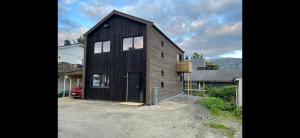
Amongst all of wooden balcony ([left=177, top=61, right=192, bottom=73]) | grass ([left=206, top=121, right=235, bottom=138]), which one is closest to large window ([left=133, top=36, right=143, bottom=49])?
wooden balcony ([left=177, top=61, right=192, bottom=73])

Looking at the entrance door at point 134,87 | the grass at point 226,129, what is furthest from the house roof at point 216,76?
the grass at point 226,129

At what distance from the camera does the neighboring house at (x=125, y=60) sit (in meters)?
14.0

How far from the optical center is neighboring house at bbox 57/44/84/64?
80.1 feet

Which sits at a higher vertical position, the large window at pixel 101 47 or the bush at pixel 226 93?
the large window at pixel 101 47

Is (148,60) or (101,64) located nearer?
(148,60)

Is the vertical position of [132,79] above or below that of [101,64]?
below

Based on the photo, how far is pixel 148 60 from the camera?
540 inches

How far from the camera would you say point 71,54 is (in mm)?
26172

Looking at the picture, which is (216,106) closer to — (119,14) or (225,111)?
(225,111)

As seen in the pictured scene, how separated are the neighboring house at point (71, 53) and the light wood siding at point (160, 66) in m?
13.5

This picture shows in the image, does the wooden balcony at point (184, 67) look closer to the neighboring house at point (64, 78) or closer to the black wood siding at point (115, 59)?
the black wood siding at point (115, 59)
